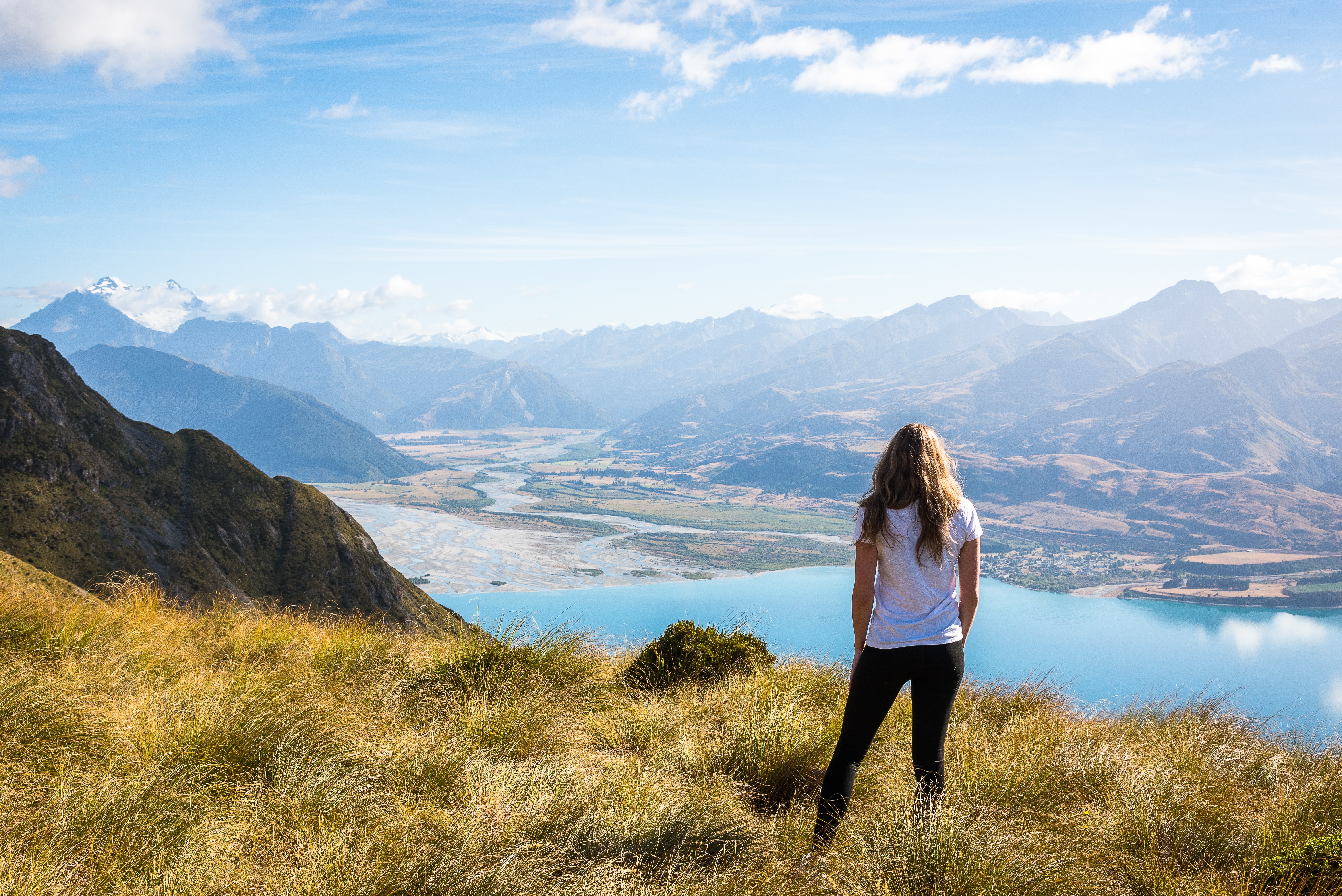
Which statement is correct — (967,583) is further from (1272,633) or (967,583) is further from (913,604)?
(1272,633)

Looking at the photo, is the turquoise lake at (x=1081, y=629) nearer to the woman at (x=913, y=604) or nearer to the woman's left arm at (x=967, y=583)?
the woman at (x=913, y=604)

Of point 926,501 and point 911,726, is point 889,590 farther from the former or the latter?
point 911,726

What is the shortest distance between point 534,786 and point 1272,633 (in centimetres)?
10683

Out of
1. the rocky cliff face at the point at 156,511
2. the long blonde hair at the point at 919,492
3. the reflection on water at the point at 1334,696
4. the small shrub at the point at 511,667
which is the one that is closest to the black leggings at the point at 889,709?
the long blonde hair at the point at 919,492

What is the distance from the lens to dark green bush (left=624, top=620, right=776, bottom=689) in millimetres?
7133

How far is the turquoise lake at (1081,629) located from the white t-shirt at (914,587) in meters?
49.9

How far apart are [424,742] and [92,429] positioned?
Result: 46.8 m

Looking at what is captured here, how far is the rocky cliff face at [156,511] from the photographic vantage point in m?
31.0

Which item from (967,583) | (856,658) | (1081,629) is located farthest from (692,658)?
(1081,629)

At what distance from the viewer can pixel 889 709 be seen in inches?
142

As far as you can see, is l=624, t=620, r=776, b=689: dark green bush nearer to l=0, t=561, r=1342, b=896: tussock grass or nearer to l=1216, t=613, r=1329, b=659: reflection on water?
l=0, t=561, r=1342, b=896: tussock grass

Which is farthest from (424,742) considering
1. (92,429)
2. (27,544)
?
(92,429)

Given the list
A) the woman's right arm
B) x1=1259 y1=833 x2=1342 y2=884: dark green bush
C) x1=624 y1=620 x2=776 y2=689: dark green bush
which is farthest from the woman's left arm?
x1=624 y1=620 x2=776 y2=689: dark green bush

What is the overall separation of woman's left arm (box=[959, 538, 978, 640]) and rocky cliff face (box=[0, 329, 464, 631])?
1134 inches
